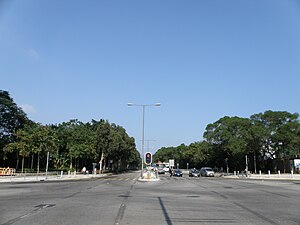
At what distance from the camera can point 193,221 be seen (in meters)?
9.55

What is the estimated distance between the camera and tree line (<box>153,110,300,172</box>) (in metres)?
59.7

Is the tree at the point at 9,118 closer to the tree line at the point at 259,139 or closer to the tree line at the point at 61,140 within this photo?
the tree line at the point at 61,140

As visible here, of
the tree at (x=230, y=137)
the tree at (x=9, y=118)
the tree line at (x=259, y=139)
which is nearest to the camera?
the tree line at (x=259, y=139)

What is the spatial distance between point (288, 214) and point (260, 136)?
5004 cm

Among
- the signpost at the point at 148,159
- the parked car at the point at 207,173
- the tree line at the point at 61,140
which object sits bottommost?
the parked car at the point at 207,173

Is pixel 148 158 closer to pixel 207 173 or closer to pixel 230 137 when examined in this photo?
pixel 207 173

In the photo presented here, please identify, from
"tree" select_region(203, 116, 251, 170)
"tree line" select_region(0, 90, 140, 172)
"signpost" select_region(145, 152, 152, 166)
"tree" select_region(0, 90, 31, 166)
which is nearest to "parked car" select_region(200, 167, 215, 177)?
"tree" select_region(203, 116, 251, 170)

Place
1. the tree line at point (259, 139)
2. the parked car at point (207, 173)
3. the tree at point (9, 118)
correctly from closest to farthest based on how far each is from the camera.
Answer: the parked car at point (207, 173) → the tree line at point (259, 139) → the tree at point (9, 118)

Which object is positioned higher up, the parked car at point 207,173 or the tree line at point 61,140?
the tree line at point 61,140

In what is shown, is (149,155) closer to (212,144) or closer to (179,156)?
(212,144)

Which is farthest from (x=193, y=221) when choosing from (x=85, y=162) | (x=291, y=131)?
(x=85, y=162)

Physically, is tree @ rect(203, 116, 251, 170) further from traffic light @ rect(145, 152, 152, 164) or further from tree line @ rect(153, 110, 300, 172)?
traffic light @ rect(145, 152, 152, 164)

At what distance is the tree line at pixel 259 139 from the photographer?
196 ft

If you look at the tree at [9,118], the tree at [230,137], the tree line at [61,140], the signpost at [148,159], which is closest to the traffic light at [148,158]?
the signpost at [148,159]
